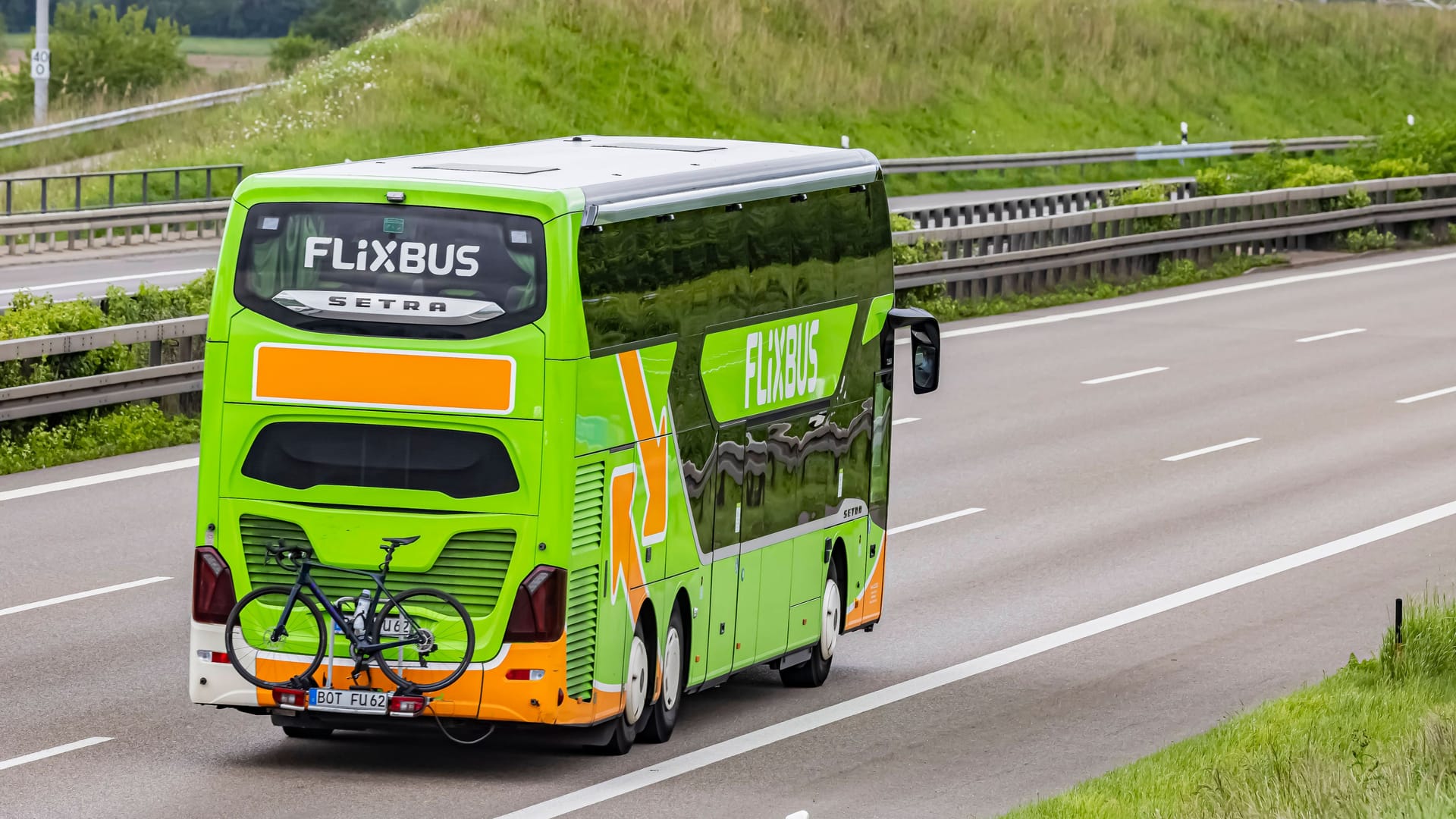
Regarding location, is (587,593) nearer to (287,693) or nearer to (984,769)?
(287,693)

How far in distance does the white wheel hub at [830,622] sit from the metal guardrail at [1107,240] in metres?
9.76

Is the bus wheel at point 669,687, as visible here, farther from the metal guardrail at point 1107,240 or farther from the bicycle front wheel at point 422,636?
the metal guardrail at point 1107,240

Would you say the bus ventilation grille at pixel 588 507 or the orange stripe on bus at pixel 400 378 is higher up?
the orange stripe on bus at pixel 400 378

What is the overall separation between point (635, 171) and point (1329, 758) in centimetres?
444

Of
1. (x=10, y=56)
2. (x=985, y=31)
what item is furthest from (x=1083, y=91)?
(x=10, y=56)

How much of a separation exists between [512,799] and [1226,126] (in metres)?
63.8

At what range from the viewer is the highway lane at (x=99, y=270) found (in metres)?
33.6

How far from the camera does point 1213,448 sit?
80.9 feet

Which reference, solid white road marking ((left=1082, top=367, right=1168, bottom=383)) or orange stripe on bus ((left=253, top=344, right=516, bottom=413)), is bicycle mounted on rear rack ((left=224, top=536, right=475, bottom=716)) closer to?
orange stripe on bus ((left=253, top=344, right=516, bottom=413))

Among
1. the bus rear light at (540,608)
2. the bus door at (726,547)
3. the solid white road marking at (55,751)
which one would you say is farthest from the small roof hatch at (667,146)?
the solid white road marking at (55,751)

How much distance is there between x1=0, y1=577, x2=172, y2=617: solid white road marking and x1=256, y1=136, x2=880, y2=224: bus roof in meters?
4.47

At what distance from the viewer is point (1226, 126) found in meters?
72.5

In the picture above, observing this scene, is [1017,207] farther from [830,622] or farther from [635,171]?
[635,171]

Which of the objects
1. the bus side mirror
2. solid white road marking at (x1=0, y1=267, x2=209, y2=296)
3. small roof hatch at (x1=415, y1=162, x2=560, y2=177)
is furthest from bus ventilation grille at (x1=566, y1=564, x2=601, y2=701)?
solid white road marking at (x1=0, y1=267, x2=209, y2=296)
